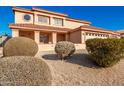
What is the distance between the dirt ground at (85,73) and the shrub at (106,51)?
468mm

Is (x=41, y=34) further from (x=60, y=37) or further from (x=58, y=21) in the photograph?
A: (x=58, y=21)

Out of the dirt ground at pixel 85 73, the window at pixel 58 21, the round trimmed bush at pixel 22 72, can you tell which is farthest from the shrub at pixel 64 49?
the window at pixel 58 21

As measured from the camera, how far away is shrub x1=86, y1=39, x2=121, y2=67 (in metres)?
7.71

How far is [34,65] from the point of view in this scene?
3771mm

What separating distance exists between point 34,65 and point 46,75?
51 cm

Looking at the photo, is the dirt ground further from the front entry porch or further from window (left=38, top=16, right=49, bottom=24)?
window (left=38, top=16, right=49, bottom=24)

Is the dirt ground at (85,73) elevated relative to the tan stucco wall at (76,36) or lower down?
lower down

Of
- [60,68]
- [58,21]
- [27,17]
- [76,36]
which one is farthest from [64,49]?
[58,21]

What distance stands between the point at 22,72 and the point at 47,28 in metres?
15.8

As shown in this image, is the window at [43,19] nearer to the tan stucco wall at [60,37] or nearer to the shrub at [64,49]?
the tan stucco wall at [60,37]

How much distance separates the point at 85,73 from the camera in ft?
24.1

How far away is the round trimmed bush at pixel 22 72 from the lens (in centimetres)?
356
